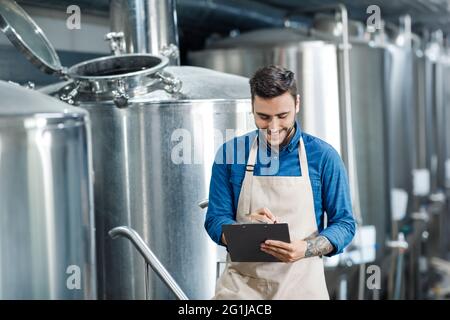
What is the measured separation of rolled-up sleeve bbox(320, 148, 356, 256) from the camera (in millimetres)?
1866

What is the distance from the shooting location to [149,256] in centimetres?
211

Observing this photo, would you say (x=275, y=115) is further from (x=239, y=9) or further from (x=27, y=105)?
(x=239, y=9)

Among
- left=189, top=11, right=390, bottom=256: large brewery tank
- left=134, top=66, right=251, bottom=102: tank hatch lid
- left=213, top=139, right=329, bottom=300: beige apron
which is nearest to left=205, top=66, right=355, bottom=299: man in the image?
left=213, top=139, right=329, bottom=300: beige apron

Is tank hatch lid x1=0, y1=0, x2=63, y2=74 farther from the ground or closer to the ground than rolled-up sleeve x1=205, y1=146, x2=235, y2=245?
farther from the ground

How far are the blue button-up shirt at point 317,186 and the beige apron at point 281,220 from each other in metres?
0.01

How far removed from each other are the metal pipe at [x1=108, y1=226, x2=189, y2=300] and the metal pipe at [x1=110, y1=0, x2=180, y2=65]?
62 centimetres

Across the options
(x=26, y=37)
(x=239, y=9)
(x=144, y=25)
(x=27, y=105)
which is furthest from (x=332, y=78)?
(x=27, y=105)

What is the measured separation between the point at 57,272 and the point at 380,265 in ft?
6.99

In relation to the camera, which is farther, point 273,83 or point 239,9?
point 239,9

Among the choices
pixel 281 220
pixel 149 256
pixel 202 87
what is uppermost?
pixel 202 87

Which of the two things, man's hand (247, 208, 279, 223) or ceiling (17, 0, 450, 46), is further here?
ceiling (17, 0, 450, 46)

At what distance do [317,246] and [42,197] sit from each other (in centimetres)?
64

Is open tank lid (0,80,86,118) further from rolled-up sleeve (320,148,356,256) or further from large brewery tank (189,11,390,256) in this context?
large brewery tank (189,11,390,256)

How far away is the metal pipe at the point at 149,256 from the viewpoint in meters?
2.08
